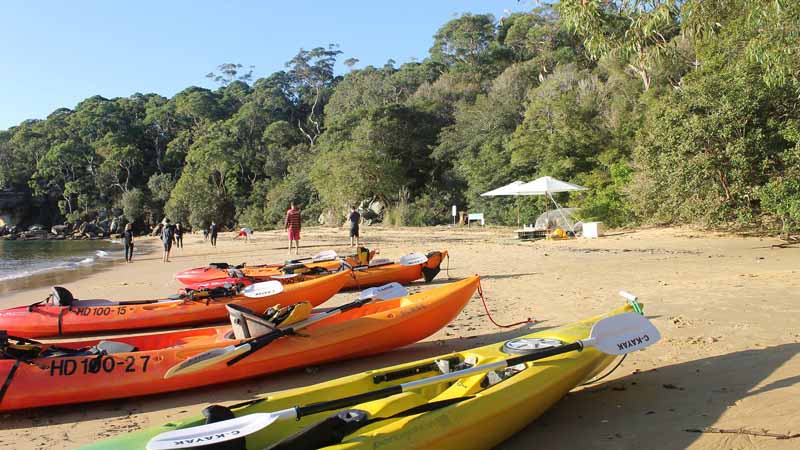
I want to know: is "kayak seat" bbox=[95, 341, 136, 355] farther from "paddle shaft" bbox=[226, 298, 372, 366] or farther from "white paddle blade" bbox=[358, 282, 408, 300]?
"white paddle blade" bbox=[358, 282, 408, 300]

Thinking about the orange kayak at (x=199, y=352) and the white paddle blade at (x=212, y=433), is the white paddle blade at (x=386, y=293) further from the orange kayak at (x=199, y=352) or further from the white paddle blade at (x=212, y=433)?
the white paddle blade at (x=212, y=433)

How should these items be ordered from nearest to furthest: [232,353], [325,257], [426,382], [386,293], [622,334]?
1. [426,382]
2. [622,334]
3. [232,353]
4. [386,293]
5. [325,257]

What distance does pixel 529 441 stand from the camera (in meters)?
3.14

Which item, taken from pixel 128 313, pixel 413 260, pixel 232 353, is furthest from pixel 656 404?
pixel 128 313

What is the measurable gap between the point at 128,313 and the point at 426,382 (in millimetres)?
4829

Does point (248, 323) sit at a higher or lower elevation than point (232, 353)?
higher

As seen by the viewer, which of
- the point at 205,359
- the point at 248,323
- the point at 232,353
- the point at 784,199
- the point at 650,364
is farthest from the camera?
the point at 784,199

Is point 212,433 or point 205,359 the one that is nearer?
point 212,433

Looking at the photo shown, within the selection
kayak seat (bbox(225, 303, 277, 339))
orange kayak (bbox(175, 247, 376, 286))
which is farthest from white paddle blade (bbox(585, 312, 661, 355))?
orange kayak (bbox(175, 247, 376, 286))

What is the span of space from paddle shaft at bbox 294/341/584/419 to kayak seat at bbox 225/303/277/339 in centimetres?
176

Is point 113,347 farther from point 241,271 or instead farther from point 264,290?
point 241,271

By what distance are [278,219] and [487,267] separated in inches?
1175

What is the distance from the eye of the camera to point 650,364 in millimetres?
4215

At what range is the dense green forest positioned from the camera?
11.4 meters
